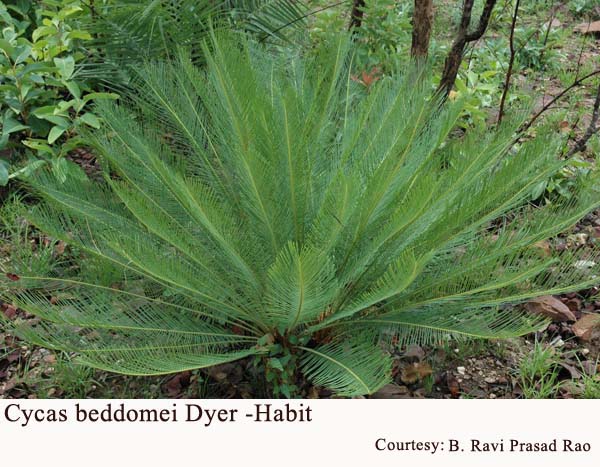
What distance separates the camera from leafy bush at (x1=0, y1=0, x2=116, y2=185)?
3090 mm

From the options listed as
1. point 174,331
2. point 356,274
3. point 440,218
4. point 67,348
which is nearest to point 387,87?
point 440,218

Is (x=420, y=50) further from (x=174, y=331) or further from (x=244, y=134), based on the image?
(x=174, y=331)

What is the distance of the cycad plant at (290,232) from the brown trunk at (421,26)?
2.74ft

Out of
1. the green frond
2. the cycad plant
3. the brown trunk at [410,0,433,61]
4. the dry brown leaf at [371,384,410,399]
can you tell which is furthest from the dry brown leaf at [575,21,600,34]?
the green frond

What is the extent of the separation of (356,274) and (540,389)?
2.75 ft

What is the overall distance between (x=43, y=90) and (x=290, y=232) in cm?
173

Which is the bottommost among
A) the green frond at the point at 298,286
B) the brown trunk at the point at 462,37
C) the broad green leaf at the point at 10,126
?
the green frond at the point at 298,286

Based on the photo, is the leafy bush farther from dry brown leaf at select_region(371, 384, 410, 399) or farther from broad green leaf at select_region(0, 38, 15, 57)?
dry brown leaf at select_region(371, 384, 410, 399)

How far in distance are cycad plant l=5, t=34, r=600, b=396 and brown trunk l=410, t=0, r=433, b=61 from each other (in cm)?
83

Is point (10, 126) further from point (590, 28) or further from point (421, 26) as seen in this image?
point (590, 28)

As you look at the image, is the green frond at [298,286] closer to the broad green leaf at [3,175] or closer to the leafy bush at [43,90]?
the leafy bush at [43,90]

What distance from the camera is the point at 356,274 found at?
7.04 feet

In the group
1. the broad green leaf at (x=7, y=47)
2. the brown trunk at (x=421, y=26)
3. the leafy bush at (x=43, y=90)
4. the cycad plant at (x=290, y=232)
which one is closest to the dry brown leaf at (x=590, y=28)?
the brown trunk at (x=421, y=26)

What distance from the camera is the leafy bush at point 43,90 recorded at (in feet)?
10.1
